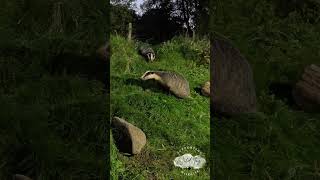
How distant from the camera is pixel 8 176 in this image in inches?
133

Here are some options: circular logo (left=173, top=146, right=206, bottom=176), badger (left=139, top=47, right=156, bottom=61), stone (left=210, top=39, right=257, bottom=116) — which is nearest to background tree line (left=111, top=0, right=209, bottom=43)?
badger (left=139, top=47, right=156, bottom=61)

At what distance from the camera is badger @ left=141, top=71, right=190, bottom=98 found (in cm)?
370

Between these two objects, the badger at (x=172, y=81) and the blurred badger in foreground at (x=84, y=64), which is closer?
the badger at (x=172, y=81)

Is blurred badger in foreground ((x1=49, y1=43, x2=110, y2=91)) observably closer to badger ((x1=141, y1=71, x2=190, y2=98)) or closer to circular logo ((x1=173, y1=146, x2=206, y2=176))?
badger ((x1=141, y1=71, x2=190, y2=98))

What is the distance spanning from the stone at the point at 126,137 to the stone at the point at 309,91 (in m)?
2.11

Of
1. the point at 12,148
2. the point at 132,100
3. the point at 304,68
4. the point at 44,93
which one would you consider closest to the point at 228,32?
the point at 304,68

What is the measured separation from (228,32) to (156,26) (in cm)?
171

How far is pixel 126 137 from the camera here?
136 inches

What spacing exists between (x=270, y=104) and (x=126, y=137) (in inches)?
71.2

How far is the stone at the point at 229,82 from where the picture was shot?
169 inches

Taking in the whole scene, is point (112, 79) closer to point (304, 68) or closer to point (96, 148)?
point (96, 148)

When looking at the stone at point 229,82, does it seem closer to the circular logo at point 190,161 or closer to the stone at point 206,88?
the stone at point 206,88

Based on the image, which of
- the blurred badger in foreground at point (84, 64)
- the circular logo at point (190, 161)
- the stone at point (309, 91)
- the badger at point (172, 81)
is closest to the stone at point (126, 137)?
the circular logo at point (190, 161)

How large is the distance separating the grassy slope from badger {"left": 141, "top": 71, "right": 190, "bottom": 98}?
0.05 meters
